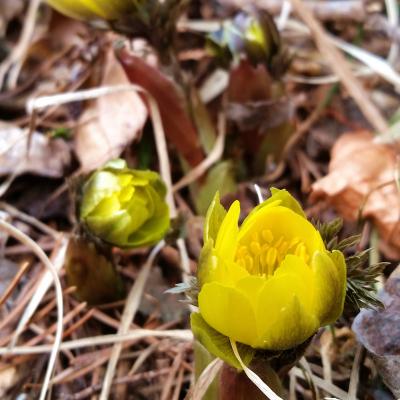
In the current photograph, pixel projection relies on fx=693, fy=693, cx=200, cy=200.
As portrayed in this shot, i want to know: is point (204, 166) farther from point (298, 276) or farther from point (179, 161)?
point (298, 276)

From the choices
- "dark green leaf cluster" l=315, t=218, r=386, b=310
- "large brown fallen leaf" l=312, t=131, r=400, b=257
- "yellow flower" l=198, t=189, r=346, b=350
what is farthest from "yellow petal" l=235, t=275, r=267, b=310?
"large brown fallen leaf" l=312, t=131, r=400, b=257

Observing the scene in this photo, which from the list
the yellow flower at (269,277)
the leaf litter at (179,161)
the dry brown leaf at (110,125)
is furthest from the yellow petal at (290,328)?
the dry brown leaf at (110,125)

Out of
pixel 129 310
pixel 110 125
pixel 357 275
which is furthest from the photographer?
pixel 110 125

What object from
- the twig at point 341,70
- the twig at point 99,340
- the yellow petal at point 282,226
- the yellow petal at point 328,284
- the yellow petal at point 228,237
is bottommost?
the twig at point 99,340

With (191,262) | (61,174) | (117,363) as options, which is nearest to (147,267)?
(191,262)

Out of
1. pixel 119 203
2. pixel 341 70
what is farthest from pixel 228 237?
pixel 341 70

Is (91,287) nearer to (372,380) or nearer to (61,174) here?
(61,174)

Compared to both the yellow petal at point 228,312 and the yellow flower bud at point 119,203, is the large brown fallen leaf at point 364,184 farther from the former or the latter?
the yellow petal at point 228,312
